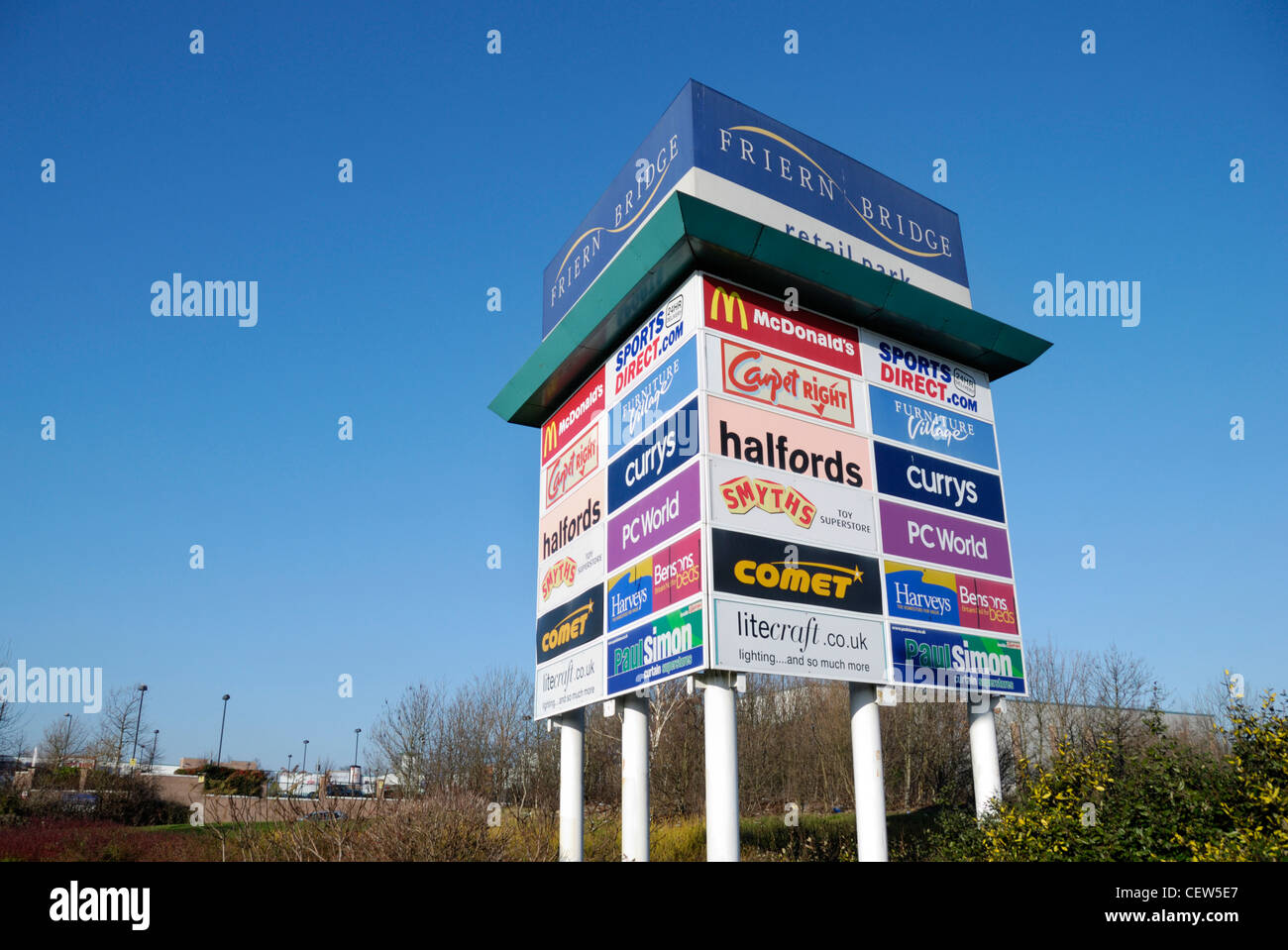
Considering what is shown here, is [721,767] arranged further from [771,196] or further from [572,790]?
[771,196]

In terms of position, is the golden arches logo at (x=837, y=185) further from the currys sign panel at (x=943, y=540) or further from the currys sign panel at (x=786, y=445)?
the currys sign panel at (x=943, y=540)

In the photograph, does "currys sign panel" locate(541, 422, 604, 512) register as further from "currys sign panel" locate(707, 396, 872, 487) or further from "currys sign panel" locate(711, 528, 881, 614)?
"currys sign panel" locate(711, 528, 881, 614)

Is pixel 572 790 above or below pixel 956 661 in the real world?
below

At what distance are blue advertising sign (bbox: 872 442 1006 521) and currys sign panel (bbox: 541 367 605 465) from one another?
5.62 m

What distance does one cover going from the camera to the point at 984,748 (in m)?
15.8

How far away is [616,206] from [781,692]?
3002cm

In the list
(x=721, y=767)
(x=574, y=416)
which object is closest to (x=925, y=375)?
(x=574, y=416)

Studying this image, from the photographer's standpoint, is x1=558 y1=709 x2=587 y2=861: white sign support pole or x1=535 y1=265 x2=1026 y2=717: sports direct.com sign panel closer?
x1=535 y1=265 x2=1026 y2=717: sports direct.com sign panel

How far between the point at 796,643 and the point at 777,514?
2.05 metres

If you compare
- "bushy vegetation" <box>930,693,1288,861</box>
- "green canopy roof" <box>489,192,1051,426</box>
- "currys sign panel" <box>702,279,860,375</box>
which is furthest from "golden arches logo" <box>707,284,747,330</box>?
"bushy vegetation" <box>930,693,1288,861</box>

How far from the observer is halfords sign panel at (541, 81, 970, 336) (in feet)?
50.9

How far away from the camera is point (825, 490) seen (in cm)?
1461

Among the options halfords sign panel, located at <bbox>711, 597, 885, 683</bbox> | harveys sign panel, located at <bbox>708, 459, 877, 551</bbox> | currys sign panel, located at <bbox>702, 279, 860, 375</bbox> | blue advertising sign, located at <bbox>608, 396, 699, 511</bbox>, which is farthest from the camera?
currys sign panel, located at <bbox>702, 279, 860, 375</bbox>
